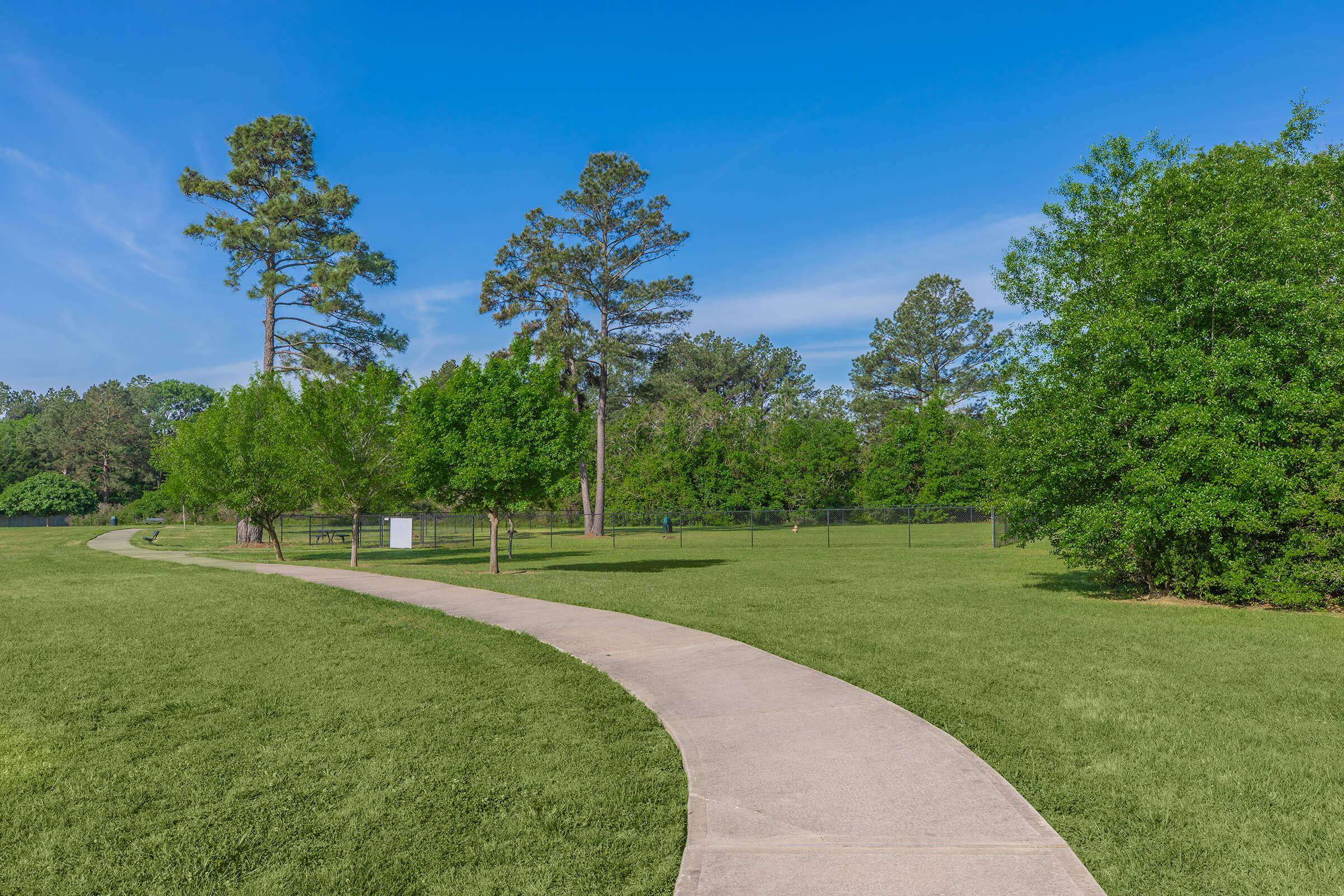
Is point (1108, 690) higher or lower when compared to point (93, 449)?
lower

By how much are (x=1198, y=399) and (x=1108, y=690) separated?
24.8 ft

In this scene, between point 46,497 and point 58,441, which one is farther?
point 58,441

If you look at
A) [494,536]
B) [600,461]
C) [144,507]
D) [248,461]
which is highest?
[600,461]

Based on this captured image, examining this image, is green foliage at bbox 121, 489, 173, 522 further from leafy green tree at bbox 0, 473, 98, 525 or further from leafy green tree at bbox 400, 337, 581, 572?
leafy green tree at bbox 400, 337, 581, 572

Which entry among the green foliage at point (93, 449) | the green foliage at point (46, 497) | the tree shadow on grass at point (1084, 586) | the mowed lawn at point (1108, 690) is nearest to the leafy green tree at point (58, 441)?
the green foliage at point (93, 449)

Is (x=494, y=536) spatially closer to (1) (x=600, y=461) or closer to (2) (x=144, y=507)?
(1) (x=600, y=461)

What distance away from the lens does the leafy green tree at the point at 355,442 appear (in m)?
20.8

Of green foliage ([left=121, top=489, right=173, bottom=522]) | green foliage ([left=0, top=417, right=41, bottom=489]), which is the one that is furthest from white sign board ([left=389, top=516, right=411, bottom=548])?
green foliage ([left=0, top=417, right=41, bottom=489])

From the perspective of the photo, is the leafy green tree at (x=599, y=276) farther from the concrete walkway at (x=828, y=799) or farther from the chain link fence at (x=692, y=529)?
the concrete walkway at (x=828, y=799)

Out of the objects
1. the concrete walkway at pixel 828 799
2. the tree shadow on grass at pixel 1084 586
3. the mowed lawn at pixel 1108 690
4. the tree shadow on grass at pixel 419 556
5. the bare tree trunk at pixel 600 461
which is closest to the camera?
the concrete walkway at pixel 828 799

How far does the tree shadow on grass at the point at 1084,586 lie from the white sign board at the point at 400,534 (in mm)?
21500

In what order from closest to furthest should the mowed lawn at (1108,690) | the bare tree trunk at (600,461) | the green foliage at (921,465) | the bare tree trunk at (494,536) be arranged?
the mowed lawn at (1108,690)
the bare tree trunk at (494,536)
the bare tree trunk at (600,461)
the green foliage at (921,465)

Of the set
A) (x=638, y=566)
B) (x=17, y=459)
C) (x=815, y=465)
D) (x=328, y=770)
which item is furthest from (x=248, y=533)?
(x=17, y=459)

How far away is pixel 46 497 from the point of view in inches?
2586
